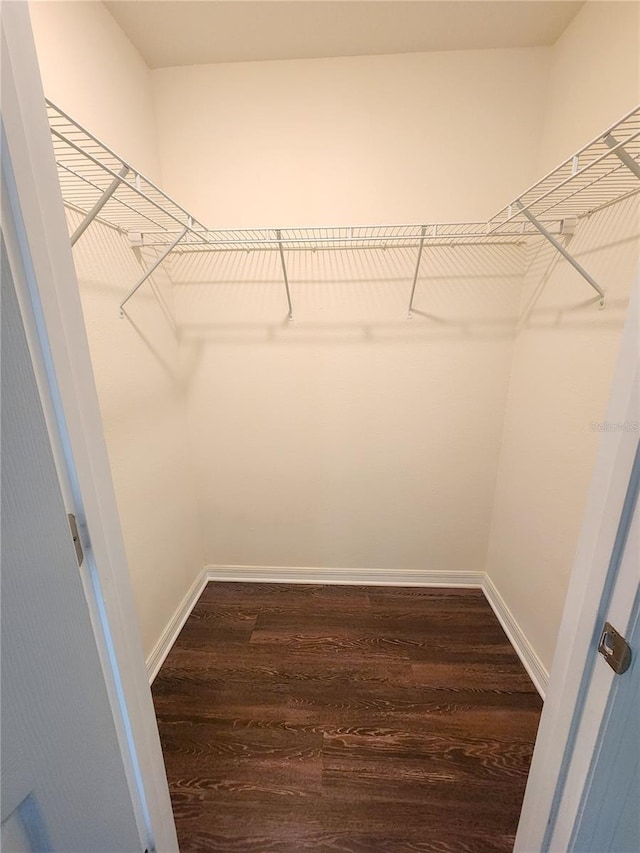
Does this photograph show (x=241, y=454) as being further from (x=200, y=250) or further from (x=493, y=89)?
(x=493, y=89)

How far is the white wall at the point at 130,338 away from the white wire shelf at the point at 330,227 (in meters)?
0.10

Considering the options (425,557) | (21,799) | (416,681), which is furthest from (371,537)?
(21,799)

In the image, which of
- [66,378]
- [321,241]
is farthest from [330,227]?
[66,378]

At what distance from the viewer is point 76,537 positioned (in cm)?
60

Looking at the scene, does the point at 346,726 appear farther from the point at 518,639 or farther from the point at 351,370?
the point at 351,370

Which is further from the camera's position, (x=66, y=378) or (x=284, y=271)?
(x=284, y=271)

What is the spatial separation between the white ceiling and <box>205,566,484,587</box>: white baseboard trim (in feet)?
8.43

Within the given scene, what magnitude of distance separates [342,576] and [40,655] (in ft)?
6.05

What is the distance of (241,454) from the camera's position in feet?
6.64

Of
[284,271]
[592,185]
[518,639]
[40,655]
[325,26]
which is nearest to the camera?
[40,655]

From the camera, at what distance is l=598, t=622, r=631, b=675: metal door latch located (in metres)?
0.58

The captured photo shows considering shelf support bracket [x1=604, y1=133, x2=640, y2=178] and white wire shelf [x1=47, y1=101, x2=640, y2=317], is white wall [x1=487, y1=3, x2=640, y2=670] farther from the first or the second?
shelf support bracket [x1=604, y1=133, x2=640, y2=178]

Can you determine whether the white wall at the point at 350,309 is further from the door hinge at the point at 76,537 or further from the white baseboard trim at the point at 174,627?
the door hinge at the point at 76,537

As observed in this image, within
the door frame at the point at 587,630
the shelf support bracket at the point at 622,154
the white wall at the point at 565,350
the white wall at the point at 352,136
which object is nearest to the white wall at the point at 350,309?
the white wall at the point at 352,136
